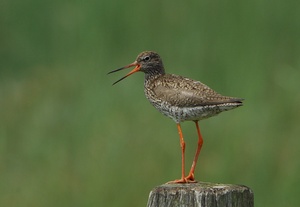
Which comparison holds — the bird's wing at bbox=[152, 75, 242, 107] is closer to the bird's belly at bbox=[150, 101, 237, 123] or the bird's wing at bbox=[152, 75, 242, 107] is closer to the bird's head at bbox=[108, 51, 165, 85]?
the bird's belly at bbox=[150, 101, 237, 123]

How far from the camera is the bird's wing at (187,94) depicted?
217 inches

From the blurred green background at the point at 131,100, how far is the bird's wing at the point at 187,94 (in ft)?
4.54

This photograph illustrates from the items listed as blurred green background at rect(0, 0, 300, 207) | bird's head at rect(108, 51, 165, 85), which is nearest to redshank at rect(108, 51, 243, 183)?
bird's head at rect(108, 51, 165, 85)

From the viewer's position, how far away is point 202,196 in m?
4.21

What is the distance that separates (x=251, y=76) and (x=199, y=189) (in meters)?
3.71

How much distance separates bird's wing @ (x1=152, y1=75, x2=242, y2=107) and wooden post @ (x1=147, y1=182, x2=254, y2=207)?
1.18 meters

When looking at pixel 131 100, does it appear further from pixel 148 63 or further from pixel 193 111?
pixel 193 111

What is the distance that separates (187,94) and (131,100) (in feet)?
7.66

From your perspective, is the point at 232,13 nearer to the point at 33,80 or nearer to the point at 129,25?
the point at 129,25

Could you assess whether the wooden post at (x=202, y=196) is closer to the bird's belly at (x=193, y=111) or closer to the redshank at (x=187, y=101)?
the redshank at (x=187, y=101)

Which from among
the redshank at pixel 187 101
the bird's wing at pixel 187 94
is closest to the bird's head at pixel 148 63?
the redshank at pixel 187 101

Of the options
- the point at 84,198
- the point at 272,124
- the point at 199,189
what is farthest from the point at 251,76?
the point at 199,189

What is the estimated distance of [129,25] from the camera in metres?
8.92

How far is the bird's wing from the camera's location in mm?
5512
